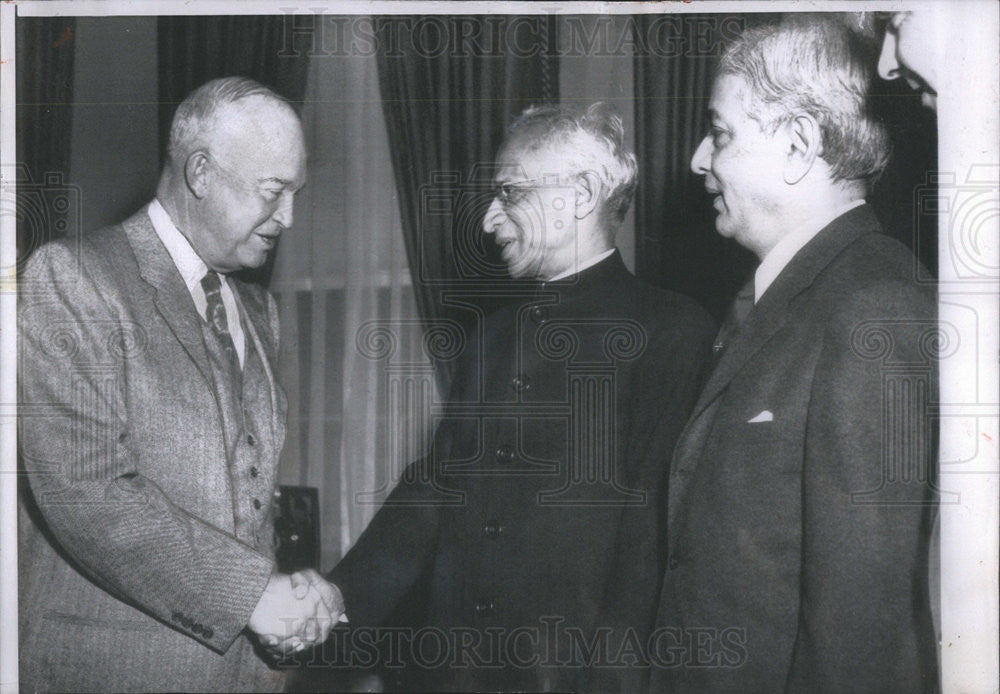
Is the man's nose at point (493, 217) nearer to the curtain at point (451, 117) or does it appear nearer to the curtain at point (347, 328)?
the curtain at point (451, 117)

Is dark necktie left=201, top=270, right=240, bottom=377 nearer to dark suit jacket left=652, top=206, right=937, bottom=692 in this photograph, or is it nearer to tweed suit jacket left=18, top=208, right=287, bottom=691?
tweed suit jacket left=18, top=208, right=287, bottom=691

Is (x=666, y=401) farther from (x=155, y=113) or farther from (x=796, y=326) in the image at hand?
(x=155, y=113)

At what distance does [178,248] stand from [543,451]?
46.0 inches

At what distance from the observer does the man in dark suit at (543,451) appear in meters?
2.70

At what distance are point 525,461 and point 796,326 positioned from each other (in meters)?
0.81

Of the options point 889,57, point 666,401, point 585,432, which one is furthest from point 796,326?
point 889,57

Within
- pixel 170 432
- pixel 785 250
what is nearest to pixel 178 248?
pixel 170 432

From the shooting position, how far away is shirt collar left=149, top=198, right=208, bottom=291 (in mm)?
2789

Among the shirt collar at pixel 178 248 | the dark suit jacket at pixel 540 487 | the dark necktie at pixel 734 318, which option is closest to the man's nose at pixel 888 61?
the dark necktie at pixel 734 318

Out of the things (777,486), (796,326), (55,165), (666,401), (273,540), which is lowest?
(273,540)

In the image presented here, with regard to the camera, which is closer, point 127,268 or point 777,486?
point 777,486

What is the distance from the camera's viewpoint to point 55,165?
2857 mm

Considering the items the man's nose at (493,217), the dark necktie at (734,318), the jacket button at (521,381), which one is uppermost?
the man's nose at (493,217)

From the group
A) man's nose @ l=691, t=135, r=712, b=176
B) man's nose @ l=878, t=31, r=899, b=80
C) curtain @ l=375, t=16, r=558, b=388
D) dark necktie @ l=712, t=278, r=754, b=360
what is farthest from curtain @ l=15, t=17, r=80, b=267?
man's nose @ l=878, t=31, r=899, b=80
